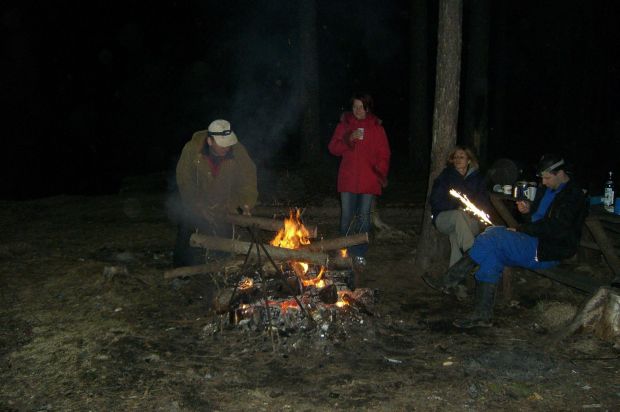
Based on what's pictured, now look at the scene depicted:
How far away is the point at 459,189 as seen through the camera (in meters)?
6.85

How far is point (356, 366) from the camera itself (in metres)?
4.91

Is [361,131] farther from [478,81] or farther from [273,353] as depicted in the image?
[478,81]

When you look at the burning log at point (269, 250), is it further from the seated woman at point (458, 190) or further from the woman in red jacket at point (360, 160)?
the seated woman at point (458, 190)

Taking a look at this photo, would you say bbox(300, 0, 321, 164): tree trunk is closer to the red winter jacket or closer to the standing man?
the red winter jacket

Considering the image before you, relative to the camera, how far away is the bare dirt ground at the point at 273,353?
4.38 metres

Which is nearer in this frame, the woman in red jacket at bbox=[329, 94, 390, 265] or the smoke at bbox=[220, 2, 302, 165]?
the woman in red jacket at bbox=[329, 94, 390, 265]

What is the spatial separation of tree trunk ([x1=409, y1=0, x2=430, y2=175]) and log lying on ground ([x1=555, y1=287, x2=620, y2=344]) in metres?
11.7

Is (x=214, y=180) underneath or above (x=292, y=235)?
above

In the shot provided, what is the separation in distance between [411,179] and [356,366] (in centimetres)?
1108

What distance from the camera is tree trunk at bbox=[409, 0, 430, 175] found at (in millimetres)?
17078

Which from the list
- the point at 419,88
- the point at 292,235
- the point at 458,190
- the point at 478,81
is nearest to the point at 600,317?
the point at 458,190

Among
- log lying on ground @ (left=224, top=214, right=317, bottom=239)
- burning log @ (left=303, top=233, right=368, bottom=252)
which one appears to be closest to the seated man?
burning log @ (left=303, top=233, right=368, bottom=252)

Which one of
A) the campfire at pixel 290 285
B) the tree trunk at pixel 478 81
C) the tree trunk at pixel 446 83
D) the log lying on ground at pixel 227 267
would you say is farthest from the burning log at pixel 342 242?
the tree trunk at pixel 478 81

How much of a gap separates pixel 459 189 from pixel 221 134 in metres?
2.77
